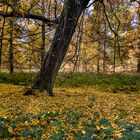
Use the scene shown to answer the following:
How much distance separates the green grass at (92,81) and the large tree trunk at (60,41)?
433 cm

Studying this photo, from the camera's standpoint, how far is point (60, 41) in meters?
8.20

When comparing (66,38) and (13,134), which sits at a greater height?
(66,38)

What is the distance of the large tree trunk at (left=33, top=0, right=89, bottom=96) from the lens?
8109 millimetres

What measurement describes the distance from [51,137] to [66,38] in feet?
16.5

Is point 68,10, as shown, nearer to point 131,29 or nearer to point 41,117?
point 41,117

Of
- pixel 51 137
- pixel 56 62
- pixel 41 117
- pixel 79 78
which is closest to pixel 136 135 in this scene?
pixel 51 137

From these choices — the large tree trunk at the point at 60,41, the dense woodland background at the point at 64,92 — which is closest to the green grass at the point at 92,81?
the dense woodland background at the point at 64,92

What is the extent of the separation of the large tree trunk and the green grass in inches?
170

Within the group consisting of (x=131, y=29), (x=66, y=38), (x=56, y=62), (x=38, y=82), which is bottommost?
(x=38, y=82)

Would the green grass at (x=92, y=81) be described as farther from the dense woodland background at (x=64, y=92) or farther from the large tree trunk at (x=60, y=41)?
the large tree trunk at (x=60, y=41)

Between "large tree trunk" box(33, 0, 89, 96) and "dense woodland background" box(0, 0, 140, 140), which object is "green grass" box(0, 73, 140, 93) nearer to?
"dense woodland background" box(0, 0, 140, 140)

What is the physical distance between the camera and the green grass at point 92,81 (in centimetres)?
1313

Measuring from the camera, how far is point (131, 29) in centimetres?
2297

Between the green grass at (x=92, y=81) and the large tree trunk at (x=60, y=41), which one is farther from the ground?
the large tree trunk at (x=60, y=41)
